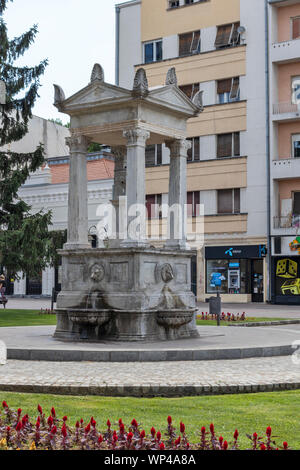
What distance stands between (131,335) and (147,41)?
3467cm

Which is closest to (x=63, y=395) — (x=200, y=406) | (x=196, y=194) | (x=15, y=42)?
(x=200, y=406)

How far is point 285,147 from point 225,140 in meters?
3.54

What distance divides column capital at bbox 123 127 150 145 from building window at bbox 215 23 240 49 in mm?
28936

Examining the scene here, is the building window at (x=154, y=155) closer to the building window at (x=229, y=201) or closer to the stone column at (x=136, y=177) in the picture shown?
the building window at (x=229, y=201)

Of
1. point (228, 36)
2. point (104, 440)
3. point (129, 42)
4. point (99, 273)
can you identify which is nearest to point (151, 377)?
point (104, 440)

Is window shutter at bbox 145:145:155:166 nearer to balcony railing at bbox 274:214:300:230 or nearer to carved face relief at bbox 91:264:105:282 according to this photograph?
balcony railing at bbox 274:214:300:230

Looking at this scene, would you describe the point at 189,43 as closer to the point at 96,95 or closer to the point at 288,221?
the point at 288,221

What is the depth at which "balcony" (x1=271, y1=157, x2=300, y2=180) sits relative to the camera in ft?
129

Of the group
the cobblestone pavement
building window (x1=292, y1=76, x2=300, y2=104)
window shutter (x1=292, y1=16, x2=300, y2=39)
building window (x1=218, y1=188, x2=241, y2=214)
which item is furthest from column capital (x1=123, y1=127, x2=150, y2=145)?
window shutter (x1=292, y1=16, x2=300, y2=39)

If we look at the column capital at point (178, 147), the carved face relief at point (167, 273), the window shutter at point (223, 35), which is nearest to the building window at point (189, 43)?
the window shutter at point (223, 35)

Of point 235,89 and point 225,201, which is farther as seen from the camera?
point 235,89

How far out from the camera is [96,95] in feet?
51.6

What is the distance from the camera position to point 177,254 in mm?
15977
